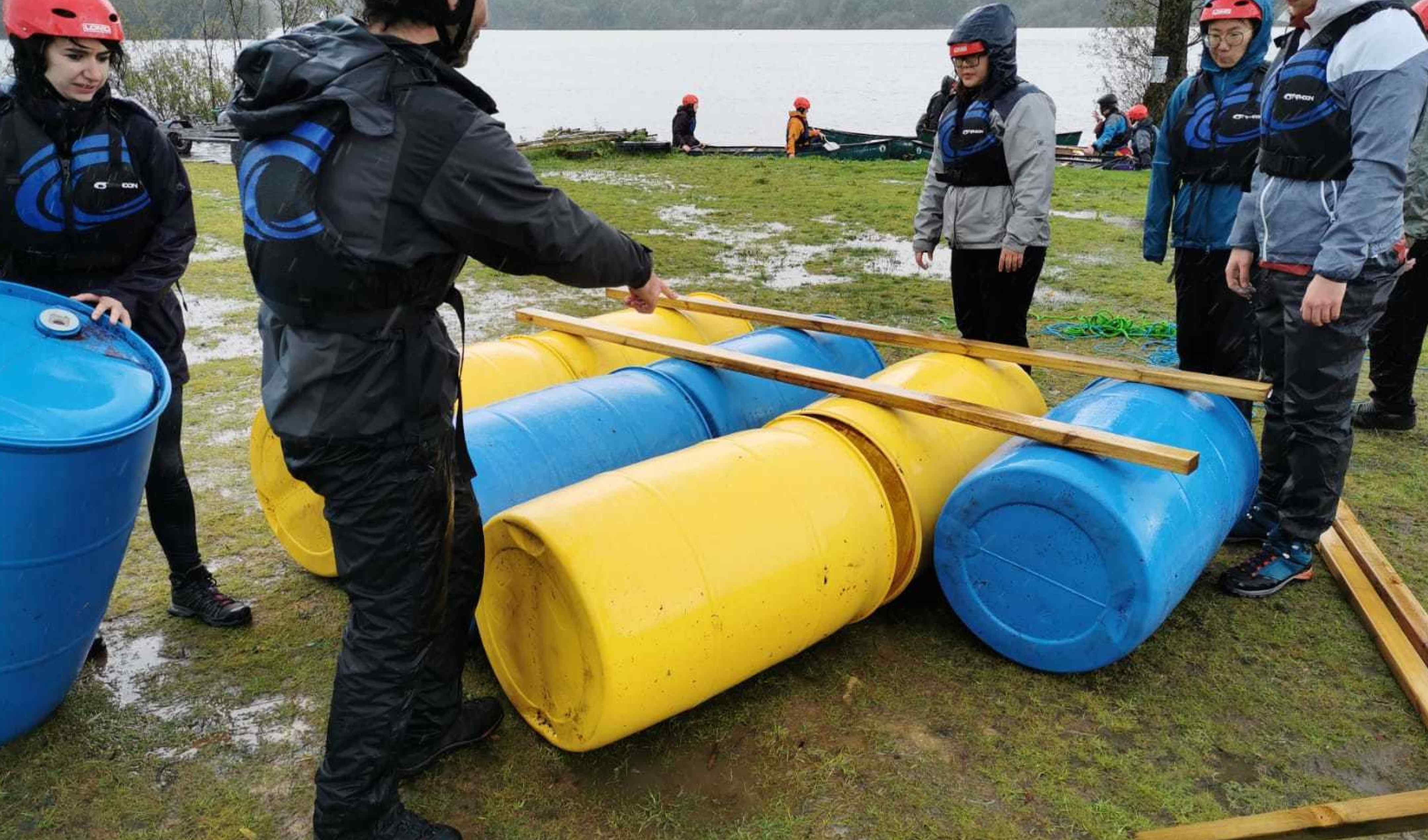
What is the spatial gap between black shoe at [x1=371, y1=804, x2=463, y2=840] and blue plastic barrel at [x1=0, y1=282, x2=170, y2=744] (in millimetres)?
1195

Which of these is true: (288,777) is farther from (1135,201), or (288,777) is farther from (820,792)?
(1135,201)

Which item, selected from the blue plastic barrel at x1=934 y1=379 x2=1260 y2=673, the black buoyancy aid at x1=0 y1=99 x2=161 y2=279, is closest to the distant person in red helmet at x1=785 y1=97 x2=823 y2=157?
the blue plastic barrel at x1=934 y1=379 x2=1260 y2=673

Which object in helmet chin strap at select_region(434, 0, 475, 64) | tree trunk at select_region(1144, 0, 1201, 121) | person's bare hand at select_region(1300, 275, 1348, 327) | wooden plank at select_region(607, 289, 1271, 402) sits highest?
tree trunk at select_region(1144, 0, 1201, 121)

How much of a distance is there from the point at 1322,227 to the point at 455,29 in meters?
3.30

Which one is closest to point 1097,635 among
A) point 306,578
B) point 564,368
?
point 564,368

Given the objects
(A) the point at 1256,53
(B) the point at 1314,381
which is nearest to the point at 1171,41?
(A) the point at 1256,53

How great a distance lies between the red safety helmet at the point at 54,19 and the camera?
3051 mm

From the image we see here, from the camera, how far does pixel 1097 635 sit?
3305mm

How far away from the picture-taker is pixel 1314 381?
3820 millimetres

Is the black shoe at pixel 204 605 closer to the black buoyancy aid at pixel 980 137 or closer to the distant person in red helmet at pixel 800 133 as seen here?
the black buoyancy aid at pixel 980 137

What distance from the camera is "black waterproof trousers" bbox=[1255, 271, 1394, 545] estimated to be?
3.72 metres

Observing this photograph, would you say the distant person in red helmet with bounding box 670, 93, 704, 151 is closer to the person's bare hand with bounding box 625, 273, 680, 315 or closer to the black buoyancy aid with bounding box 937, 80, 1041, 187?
the black buoyancy aid with bounding box 937, 80, 1041, 187

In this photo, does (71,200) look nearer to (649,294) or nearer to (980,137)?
(649,294)

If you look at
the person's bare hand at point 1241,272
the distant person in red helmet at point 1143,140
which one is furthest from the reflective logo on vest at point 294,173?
the distant person in red helmet at point 1143,140
